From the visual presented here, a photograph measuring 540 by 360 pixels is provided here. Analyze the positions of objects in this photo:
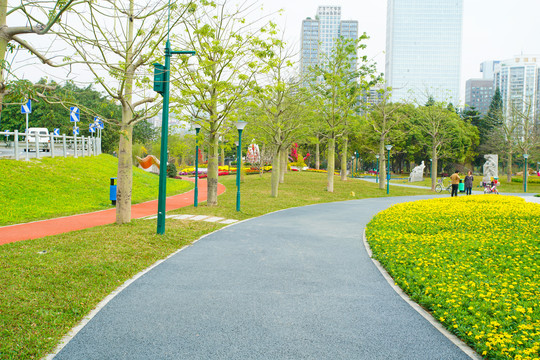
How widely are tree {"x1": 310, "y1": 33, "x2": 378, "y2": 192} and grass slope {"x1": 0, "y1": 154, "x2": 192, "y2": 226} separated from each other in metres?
12.2

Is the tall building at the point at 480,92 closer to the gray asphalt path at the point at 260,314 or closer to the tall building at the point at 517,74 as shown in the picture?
the tall building at the point at 517,74

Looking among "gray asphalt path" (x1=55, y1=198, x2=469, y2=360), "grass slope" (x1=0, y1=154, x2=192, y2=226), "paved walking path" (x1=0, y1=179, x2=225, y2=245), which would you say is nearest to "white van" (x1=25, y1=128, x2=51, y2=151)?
"grass slope" (x1=0, y1=154, x2=192, y2=226)

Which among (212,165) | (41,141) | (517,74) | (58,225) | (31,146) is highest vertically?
(517,74)

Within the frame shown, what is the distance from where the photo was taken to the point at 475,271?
23.0ft

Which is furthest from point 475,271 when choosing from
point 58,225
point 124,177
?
point 58,225

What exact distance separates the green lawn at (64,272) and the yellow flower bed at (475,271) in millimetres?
4603

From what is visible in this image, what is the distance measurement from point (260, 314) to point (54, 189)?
570 inches

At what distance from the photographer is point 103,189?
18656 mm

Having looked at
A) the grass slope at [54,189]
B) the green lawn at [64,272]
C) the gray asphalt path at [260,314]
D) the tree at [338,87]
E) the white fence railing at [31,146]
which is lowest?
the gray asphalt path at [260,314]

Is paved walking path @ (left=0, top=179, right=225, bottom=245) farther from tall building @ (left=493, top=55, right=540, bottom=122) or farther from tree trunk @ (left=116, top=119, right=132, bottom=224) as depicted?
tall building @ (left=493, top=55, right=540, bottom=122)

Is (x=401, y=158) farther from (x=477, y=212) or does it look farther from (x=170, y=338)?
(x=170, y=338)

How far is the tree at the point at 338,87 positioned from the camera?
2622 centimetres

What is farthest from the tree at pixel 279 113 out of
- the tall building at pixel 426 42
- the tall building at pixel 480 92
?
the tall building at pixel 480 92

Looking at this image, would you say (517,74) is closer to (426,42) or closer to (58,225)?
(426,42)
